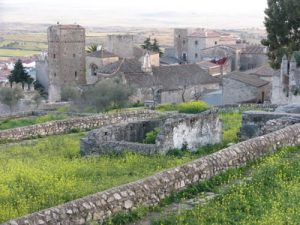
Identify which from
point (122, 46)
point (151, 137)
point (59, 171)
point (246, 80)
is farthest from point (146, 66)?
point (59, 171)

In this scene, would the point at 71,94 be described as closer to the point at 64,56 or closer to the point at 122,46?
the point at 64,56

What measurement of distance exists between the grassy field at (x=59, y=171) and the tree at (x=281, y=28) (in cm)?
2479

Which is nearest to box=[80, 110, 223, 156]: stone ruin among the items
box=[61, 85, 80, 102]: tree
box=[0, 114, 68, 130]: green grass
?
box=[0, 114, 68, 130]: green grass

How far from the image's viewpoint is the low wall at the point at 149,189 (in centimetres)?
796

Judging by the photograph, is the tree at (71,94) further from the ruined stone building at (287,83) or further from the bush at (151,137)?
the bush at (151,137)

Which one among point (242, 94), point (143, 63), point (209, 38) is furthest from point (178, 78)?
point (209, 38)

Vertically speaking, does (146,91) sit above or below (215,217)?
below

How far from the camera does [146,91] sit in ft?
166

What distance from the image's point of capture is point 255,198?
31.1 feet

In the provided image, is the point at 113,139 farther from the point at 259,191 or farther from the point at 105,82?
the point at 105,82

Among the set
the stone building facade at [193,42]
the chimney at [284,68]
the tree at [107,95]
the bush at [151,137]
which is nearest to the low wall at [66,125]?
the bush at [151,137]

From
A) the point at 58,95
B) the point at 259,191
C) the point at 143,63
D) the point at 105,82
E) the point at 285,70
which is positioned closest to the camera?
the point at 259,191

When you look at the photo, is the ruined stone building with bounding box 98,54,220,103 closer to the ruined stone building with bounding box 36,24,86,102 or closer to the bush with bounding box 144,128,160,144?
the ruined stone building with bounding box 36,24,86,102

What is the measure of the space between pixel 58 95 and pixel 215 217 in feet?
174
